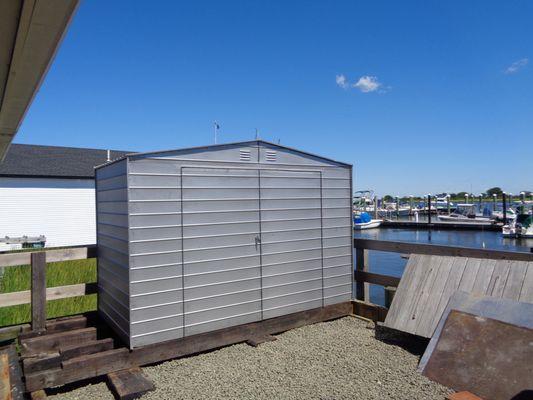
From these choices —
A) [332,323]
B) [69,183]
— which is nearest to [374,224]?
[69,183]

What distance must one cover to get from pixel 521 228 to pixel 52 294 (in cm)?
3816

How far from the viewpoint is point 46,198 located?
1916cm

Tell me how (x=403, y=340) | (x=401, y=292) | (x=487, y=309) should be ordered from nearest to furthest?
(x=487, y=309), (x=403, y=340), (x=401, y=292)

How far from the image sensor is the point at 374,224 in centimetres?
4669

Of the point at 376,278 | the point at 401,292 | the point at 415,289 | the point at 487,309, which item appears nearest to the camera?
the point at 487,309

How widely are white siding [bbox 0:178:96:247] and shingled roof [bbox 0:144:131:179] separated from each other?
1.08 ft

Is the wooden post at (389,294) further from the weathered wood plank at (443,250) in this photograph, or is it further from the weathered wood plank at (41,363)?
the weathered wood plank at (41,363)

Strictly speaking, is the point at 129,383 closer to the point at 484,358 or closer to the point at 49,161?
the point at 484,358

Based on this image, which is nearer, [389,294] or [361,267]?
[389,294]

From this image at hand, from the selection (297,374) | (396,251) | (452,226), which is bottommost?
(452,226)

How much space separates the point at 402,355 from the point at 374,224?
43644mm

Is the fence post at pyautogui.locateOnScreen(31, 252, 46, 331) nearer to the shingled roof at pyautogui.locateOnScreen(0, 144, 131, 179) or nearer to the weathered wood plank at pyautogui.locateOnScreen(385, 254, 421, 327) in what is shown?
the weathered wood plank at pyautogui.locateOnScreen(385, 254, 421, 327)

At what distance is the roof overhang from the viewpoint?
2.27 m

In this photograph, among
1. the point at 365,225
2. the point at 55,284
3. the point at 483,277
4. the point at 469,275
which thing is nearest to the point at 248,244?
the point at 469,275
